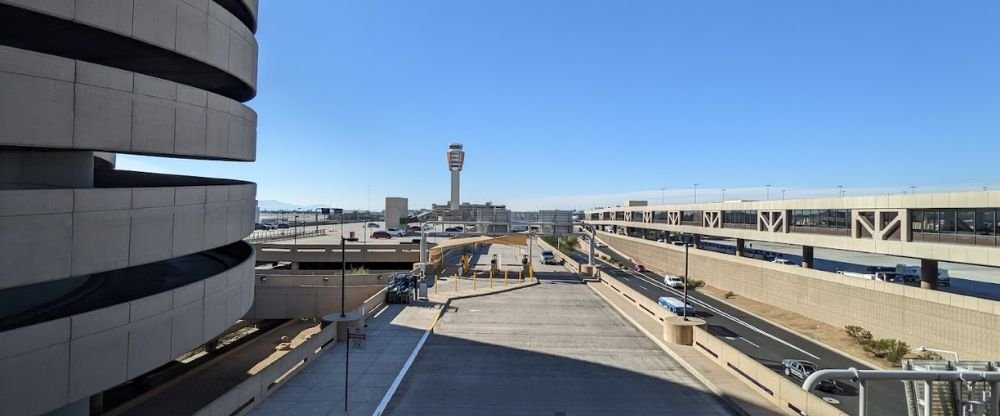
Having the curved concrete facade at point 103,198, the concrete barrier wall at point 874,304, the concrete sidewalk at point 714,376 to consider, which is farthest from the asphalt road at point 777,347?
the curved concrete facade at point 103,198

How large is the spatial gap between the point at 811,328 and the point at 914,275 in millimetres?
14643

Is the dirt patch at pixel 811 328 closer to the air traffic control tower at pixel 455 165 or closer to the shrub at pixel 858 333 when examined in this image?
the shrub at pixel 858 333

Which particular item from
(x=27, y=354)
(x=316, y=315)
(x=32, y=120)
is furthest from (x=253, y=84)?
(x=316, y=315)

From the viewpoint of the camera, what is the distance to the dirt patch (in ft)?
92.5

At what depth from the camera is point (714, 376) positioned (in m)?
18.1

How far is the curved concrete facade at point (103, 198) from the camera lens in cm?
970

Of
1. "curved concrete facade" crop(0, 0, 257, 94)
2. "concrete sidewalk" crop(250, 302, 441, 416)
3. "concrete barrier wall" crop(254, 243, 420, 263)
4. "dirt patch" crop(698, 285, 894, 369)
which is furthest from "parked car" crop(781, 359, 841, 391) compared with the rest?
"concrete barrier wall" crop(254, 243, 420, 263)

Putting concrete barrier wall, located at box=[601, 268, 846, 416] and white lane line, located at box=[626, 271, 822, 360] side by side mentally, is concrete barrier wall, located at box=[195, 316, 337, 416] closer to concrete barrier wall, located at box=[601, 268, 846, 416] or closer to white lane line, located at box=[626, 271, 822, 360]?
concrete barrier wall, located at box=[601, 268, 846, 416]

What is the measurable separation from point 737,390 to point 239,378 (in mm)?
23314

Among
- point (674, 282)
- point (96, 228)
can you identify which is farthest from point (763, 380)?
point (674, 282)

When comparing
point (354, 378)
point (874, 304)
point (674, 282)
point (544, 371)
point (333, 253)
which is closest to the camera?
point (354, 378)

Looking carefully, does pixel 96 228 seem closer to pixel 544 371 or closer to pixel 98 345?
pixel 98 345

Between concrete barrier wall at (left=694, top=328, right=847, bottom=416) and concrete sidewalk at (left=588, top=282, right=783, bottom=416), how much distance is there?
22cm

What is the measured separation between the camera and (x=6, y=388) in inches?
362
